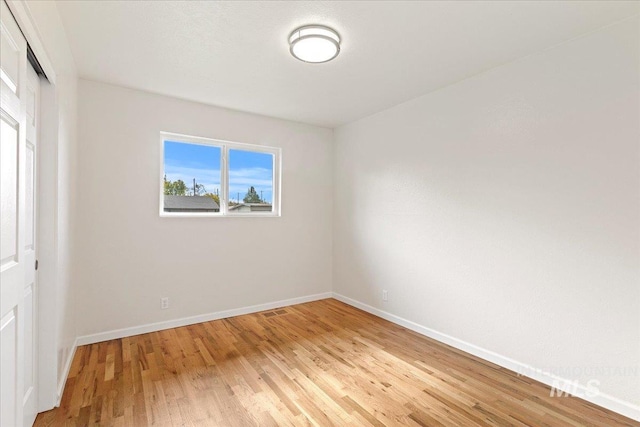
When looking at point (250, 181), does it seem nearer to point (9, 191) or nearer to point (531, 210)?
point (9, 191)

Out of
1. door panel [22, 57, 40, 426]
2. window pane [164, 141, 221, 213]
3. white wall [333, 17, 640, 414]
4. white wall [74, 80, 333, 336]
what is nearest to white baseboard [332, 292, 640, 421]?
white wall [333, 17, 640, 414]

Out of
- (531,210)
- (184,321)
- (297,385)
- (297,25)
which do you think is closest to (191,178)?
(184,321)

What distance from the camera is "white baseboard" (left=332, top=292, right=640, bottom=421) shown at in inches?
77.7

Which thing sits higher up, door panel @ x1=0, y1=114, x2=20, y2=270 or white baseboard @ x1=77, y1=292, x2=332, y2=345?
door panel @ x1=0, y1=114, x2=20, y2=270

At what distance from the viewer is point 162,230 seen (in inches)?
130

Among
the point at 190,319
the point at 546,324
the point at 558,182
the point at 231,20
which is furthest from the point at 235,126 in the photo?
the point at 546,324

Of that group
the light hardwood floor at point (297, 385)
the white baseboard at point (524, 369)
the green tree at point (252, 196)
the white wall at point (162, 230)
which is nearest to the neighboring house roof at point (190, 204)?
the white wall at point (162, 230)

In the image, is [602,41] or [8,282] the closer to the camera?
[8,282]

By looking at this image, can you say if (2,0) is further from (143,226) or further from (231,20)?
(143,226)

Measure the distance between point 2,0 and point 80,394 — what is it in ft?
7.76

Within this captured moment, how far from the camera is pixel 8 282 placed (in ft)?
4.00

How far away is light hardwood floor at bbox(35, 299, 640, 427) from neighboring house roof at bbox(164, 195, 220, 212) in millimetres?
1368

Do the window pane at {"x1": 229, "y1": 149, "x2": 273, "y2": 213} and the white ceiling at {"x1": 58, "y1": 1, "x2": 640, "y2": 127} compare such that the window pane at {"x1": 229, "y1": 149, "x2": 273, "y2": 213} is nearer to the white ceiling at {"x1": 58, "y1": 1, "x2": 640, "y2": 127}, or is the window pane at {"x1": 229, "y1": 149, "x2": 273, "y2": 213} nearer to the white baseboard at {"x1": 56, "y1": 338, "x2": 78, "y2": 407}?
the white ceiling at {"x1": 58, "y1": 1, "x2": 640, "y2": 127}

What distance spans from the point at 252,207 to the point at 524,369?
→ 3.30m
